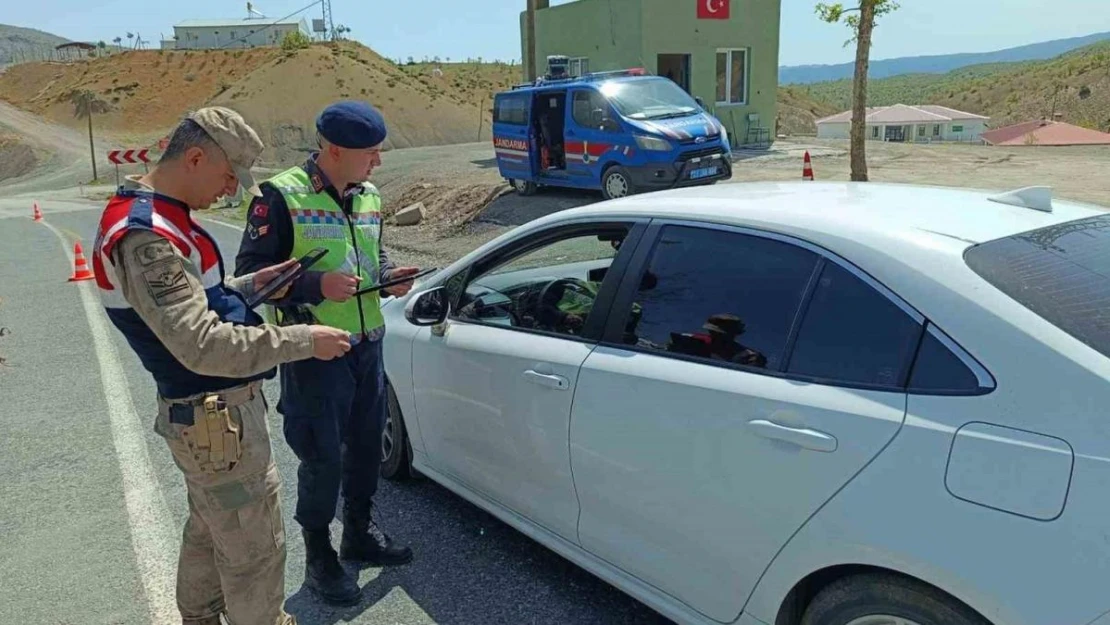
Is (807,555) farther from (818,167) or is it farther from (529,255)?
(818,167)

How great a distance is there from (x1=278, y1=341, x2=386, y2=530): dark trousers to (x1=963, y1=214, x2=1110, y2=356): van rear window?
7.08 feet

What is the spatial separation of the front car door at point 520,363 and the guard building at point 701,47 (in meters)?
17.6

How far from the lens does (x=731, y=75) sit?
21.0 m

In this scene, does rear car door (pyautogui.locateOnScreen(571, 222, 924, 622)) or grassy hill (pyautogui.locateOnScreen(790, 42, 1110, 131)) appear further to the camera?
grassy hill (pyautogui.locateOnScreen(790, 42, 1110, 131))

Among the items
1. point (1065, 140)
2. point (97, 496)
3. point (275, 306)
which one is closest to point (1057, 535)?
point (275, 306)

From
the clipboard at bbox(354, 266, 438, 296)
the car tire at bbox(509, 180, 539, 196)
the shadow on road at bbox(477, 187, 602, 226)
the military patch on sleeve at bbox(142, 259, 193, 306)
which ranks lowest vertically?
the shadow on road at bbox(477, 187, 602, 226)

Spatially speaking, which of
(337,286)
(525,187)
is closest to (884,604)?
(337,286)

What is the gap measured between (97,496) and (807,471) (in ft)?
12.0

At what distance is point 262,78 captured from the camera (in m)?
48.8

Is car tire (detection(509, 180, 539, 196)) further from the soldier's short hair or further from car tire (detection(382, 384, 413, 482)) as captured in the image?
the soldier's short hair

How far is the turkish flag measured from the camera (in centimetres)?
2005

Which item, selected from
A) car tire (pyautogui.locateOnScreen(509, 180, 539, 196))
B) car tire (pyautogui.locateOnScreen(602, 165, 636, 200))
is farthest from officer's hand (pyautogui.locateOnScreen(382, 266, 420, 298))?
car tire (pyautogui.locateOnScreen(509, 180, 539, 196))

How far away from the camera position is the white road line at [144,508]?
320 cm

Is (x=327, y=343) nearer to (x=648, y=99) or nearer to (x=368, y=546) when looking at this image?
(x=368, y=546)
